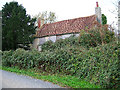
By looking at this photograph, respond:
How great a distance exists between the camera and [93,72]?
7.03 meters

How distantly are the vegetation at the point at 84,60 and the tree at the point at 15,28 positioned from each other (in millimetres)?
5746

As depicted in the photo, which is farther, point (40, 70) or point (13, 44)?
point (13, 44)

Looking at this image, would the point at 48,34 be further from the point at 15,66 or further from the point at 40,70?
the point at 40,70

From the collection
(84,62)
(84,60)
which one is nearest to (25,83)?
(84,62)

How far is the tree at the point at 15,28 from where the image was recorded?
18672 mm

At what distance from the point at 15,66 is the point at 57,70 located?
465 cm

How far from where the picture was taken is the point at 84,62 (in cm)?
759

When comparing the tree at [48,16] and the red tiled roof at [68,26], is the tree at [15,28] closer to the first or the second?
the red tiled roof at [68,26]

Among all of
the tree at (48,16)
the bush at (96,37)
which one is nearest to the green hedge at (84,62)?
the bush at (96,37)

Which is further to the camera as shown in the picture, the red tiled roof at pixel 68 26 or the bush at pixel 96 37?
the red tiled roof at pixel 68 26

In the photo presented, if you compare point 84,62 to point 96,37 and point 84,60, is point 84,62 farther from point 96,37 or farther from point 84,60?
point 96,37

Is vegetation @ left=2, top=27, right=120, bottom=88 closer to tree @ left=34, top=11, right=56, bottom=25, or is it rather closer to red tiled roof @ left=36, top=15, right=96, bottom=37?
red tiled roof @ left=36, top=15, right=96, bottom=37

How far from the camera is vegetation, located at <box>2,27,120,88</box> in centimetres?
631

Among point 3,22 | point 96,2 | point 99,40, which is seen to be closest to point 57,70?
point 99,40
